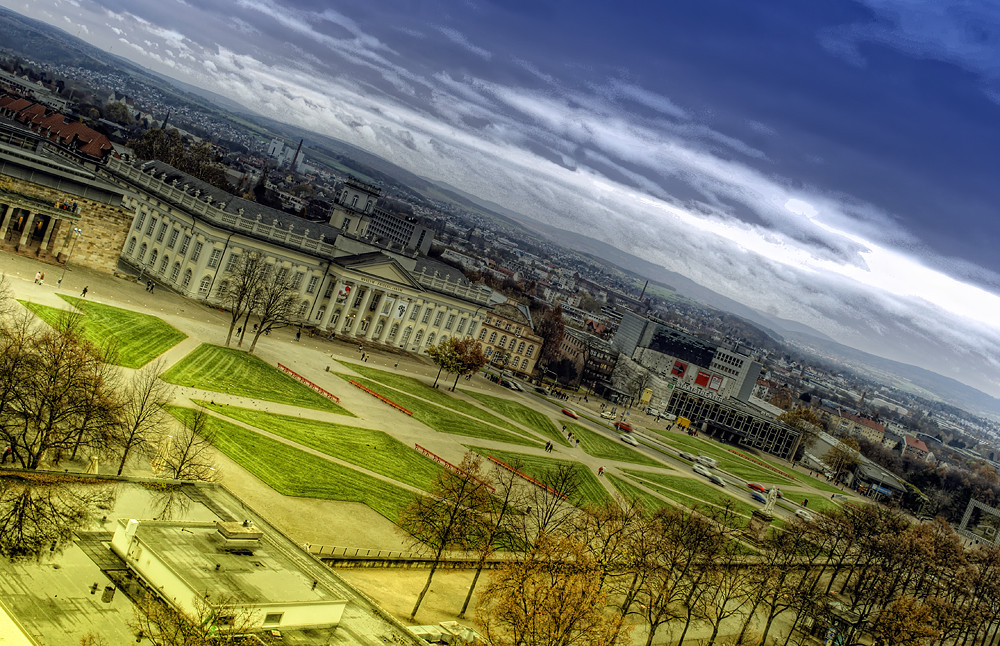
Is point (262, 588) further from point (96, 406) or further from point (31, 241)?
point (31, 241)

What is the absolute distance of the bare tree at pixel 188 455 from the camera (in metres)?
40.8

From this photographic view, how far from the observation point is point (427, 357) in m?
120

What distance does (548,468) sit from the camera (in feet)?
257

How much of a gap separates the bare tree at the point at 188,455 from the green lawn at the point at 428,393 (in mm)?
37290

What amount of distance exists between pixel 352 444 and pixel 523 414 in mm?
42499

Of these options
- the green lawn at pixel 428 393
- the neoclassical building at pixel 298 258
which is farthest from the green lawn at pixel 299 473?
the neoclassical building at pixel 298 258

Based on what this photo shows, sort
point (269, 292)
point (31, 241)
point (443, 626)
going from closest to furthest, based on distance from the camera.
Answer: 1. point (443, 626)
2. point (31, 241)
3. point (269, 292)

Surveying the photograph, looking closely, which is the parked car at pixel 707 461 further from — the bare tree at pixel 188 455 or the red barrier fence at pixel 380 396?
the bare tree at pixel 188 455

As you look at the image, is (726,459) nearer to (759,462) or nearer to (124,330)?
(759,462)

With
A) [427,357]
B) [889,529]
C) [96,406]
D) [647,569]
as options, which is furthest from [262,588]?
[427,357]

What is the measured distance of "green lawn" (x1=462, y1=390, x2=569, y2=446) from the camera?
9712 centimetres

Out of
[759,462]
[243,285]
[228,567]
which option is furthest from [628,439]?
[228,567]

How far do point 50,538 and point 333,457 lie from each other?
33.0 meters

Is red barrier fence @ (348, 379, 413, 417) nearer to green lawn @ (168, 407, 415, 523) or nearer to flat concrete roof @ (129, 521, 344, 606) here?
green lawn @ (168, 407, 415, 523)
